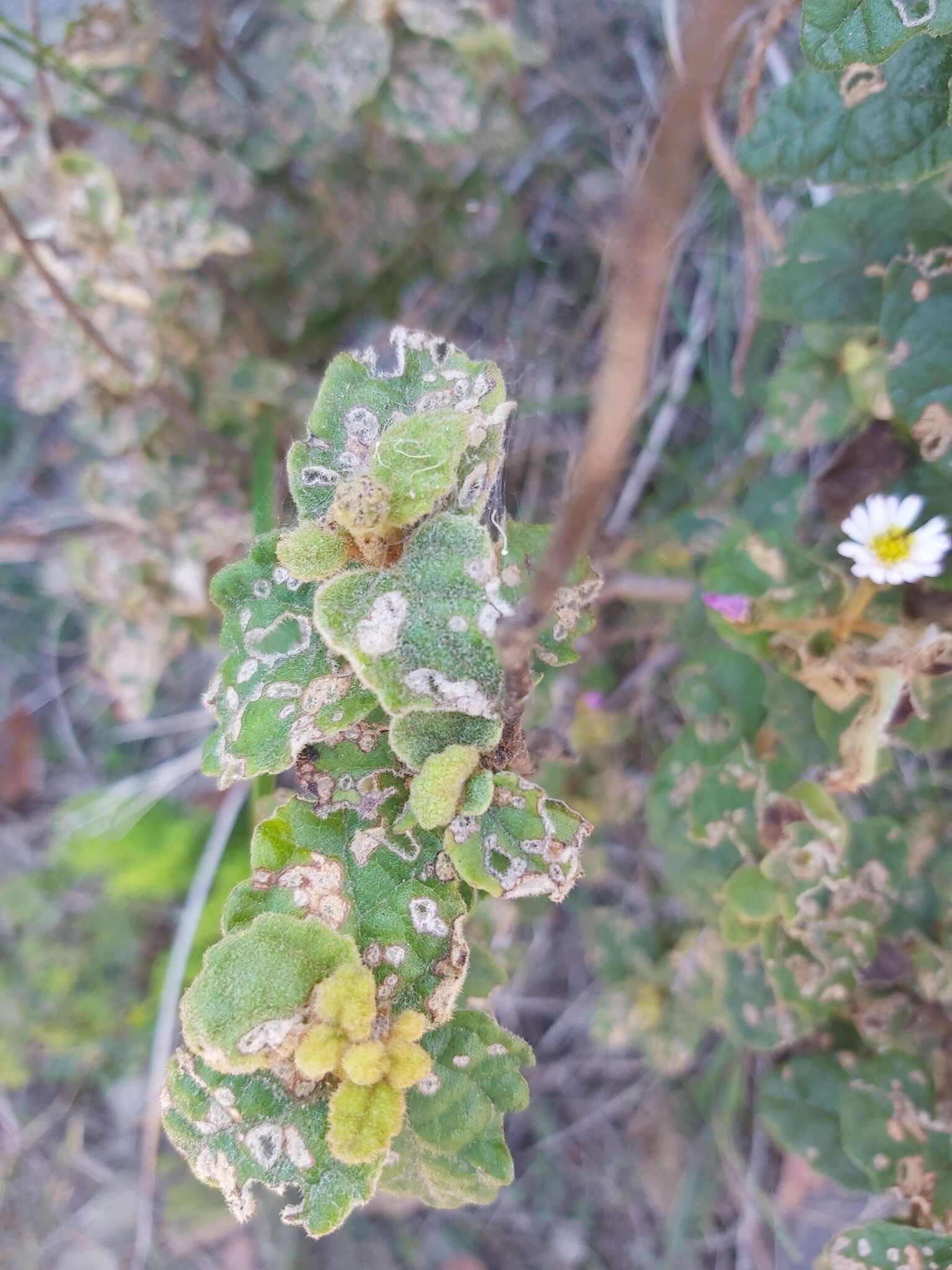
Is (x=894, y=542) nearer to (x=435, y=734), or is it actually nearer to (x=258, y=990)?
(x=435, y=734)

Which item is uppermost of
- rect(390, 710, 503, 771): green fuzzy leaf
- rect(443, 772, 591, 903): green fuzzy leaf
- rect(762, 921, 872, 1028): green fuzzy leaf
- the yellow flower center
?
the yellow flower center

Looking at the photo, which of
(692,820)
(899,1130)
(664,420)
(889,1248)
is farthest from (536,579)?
(664,420)

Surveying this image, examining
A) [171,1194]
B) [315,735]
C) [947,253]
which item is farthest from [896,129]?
[171,1194]

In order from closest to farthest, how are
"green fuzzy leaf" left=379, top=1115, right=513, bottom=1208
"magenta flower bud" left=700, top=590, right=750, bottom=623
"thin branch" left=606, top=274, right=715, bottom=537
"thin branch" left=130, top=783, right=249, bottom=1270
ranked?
1. "green fuzzy leaf" left=379, top=1115, right=513, bottom=1208
2. "magenta flower bud" left=700, top=590, right=750, bottom=623
3. "thin branch" left=130, top=783, right=249, bottom=1270
4. "thin branch" left=606, top=274, right=715, bottom=537

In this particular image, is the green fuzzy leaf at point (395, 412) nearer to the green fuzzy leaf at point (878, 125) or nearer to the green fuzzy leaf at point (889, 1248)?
the green fuzzy leaf at point (878, 125)

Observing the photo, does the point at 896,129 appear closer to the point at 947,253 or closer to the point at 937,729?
the point at 947,253

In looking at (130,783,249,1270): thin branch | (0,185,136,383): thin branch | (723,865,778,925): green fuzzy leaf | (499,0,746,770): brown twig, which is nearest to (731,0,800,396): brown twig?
(723,865,778,925): green fuzzy leaf

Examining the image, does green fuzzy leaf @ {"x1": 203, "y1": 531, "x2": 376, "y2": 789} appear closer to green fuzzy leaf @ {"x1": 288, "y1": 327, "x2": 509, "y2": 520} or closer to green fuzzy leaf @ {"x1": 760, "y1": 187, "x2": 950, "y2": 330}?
green fuzzy leaf @ {"x1": 288, "y1": 327, "x2": 509, "y2": 520}

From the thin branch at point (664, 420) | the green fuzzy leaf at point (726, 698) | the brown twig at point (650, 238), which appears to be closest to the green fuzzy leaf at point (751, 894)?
the green fuzzy leaf at point (726, 698)
